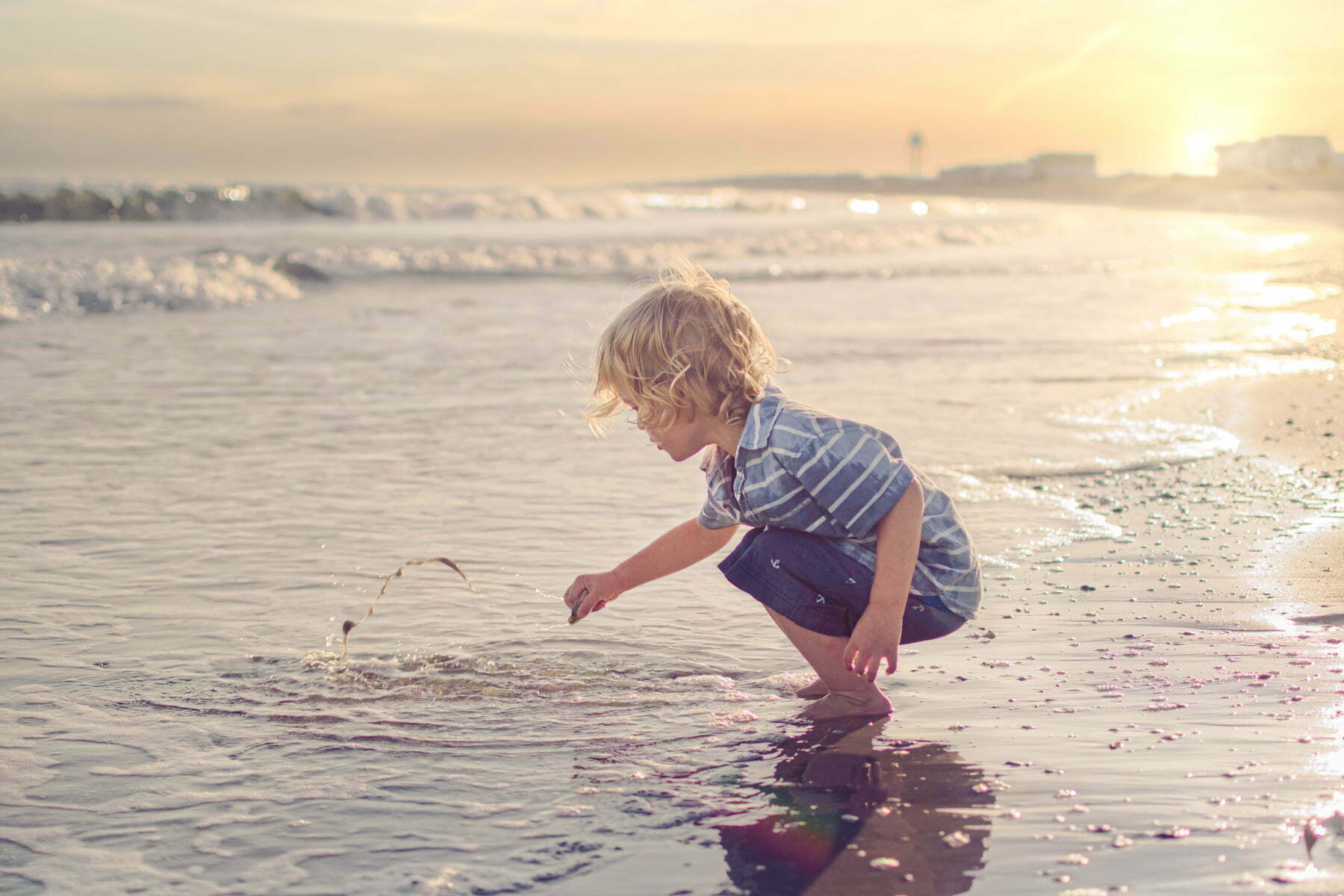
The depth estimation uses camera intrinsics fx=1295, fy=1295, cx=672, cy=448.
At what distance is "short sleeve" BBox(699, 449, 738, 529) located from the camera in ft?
9.26

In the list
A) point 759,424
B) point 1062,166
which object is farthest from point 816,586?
point 1062,166

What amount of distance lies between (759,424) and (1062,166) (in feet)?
248

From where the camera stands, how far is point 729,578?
9.29ft

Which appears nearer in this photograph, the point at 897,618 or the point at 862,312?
the point at 897,618

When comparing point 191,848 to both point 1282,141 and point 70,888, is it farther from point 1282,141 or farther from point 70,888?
point 1282,141

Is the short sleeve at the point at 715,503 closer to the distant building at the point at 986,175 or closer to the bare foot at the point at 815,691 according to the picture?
the bare foot at the point at 815,691

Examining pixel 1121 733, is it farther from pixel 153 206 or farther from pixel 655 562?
pixel 153 206

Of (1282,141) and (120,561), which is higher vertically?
(1282,141)

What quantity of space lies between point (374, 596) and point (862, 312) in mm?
9545

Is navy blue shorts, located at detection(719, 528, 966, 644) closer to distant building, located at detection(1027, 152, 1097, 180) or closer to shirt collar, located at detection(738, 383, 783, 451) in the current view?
shirt collar, located at detection(738, 383, 783, 451)

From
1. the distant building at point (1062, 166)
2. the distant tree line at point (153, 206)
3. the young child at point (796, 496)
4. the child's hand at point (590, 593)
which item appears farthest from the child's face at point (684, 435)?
the distant building at point (1062, 166)

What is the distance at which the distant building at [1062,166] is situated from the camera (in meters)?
69.4

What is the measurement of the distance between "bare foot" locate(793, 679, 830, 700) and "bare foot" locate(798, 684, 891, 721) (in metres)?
0.10

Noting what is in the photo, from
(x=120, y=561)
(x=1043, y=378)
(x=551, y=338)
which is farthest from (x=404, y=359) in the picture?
(x=120, y=561)
